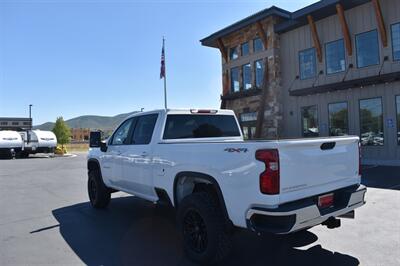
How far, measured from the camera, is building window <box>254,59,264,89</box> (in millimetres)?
23194

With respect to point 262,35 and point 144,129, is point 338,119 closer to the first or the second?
point 262,35

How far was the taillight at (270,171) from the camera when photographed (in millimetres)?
3744

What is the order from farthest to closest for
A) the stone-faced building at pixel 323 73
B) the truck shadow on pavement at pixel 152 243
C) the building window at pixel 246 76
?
the building window at pixel 246 76 → the stone-faced building at pixel 323 73 → the truck shadow on pavement at pixel 152 243

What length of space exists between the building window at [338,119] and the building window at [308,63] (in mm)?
2321

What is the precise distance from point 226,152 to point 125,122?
11.0ft

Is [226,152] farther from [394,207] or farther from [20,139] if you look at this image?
[20,139]

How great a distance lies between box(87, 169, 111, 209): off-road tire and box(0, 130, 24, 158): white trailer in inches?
978

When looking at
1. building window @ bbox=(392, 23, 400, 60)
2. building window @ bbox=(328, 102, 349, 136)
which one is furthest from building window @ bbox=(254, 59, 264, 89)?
building window @ bbox=(392, 23, 400, 60)

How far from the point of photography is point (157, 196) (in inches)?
222

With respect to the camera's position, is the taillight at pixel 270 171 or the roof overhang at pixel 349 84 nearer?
the taillight at pixel 270 171

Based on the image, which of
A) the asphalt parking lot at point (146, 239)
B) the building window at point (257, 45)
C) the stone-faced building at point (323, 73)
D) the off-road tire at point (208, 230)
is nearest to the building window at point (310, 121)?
the stone-faced building at point (323, 73)

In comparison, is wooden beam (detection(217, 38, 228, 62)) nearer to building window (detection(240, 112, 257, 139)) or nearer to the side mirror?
building window (detection(240, 112, 257, 139))

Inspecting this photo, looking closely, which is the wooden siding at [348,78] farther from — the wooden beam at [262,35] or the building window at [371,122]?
the wooden beam at [262,35]

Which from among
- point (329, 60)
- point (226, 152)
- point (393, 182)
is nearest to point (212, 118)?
point (226, 152)
